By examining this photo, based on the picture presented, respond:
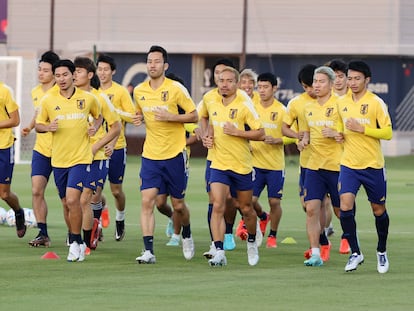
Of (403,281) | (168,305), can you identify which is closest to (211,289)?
(168,305)

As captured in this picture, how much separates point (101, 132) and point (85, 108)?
1.54 m

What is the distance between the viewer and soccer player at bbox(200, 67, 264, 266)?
15.9 meters

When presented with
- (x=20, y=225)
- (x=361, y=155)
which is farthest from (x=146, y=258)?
(x=20, y=225)

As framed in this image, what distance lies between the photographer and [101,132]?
17984 mm

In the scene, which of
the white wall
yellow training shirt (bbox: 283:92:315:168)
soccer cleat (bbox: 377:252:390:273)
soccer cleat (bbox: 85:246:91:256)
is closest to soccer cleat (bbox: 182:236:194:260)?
soccer cleat (bbox: 85:246:91:256)

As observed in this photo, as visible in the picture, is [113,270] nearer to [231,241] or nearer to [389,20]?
[231,241]

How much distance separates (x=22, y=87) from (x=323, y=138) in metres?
29.8

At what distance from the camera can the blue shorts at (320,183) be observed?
16.7 metres

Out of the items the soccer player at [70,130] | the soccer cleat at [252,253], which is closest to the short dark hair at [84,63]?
the soccer player at [70,130]

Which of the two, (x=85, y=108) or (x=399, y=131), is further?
(x=399, y=131)

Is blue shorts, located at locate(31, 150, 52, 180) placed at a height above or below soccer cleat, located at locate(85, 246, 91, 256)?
above

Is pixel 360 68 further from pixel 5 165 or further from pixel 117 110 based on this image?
pixel 5 165

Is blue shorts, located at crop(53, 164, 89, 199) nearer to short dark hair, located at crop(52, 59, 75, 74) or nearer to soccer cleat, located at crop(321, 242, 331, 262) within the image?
short dark hair, located at crop(52, 59, 75, 74)

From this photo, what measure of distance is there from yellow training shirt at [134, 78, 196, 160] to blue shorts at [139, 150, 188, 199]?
0.24ft
